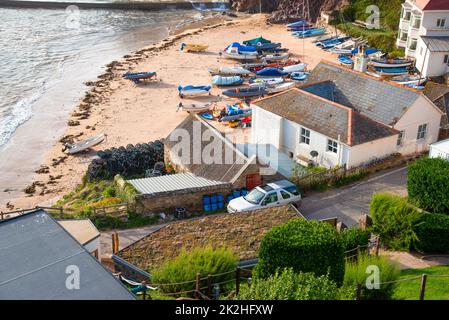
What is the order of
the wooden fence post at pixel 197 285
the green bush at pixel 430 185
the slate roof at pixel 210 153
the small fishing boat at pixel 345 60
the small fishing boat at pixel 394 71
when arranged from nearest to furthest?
the wooden fence post at pixel 197 285 → the green bush at pixel 430 185 → the slate roof at pixel 210 153 → the small fishing boat at pixel 394 71 → the small fishing boat at pixel 345 60

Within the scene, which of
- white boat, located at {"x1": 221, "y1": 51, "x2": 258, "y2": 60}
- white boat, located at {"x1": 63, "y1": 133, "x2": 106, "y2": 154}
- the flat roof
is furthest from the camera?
white boat, located at {"x1": 221, "y1": 51, "x2": 258, "y2": 60}

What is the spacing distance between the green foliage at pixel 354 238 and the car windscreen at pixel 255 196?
487 cm

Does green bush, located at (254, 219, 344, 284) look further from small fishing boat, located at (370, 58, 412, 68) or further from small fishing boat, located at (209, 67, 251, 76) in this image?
small fishing boat, located at (209, 67, 251, 76)

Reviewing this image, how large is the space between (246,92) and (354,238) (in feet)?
85.0

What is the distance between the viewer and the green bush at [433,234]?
770 inches

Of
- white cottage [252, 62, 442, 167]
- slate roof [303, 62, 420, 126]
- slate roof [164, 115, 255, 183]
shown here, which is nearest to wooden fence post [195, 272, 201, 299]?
slate roof [164, 115, 255, 183]

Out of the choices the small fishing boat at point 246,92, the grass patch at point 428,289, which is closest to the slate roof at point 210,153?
the grass patch at point 428,289

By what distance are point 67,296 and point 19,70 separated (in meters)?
46.5

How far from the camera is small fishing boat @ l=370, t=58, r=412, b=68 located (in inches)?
1849

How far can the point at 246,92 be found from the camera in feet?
142

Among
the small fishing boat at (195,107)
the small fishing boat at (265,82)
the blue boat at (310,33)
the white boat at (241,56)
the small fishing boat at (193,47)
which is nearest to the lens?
the small fishing boat at (195,107)

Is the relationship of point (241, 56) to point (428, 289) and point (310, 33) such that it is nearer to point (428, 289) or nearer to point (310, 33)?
point (310, 33)

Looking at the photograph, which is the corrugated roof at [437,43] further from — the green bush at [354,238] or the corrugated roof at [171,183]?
the green bush at [354,238]

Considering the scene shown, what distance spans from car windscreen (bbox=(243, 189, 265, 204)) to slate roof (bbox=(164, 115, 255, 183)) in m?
1.31
